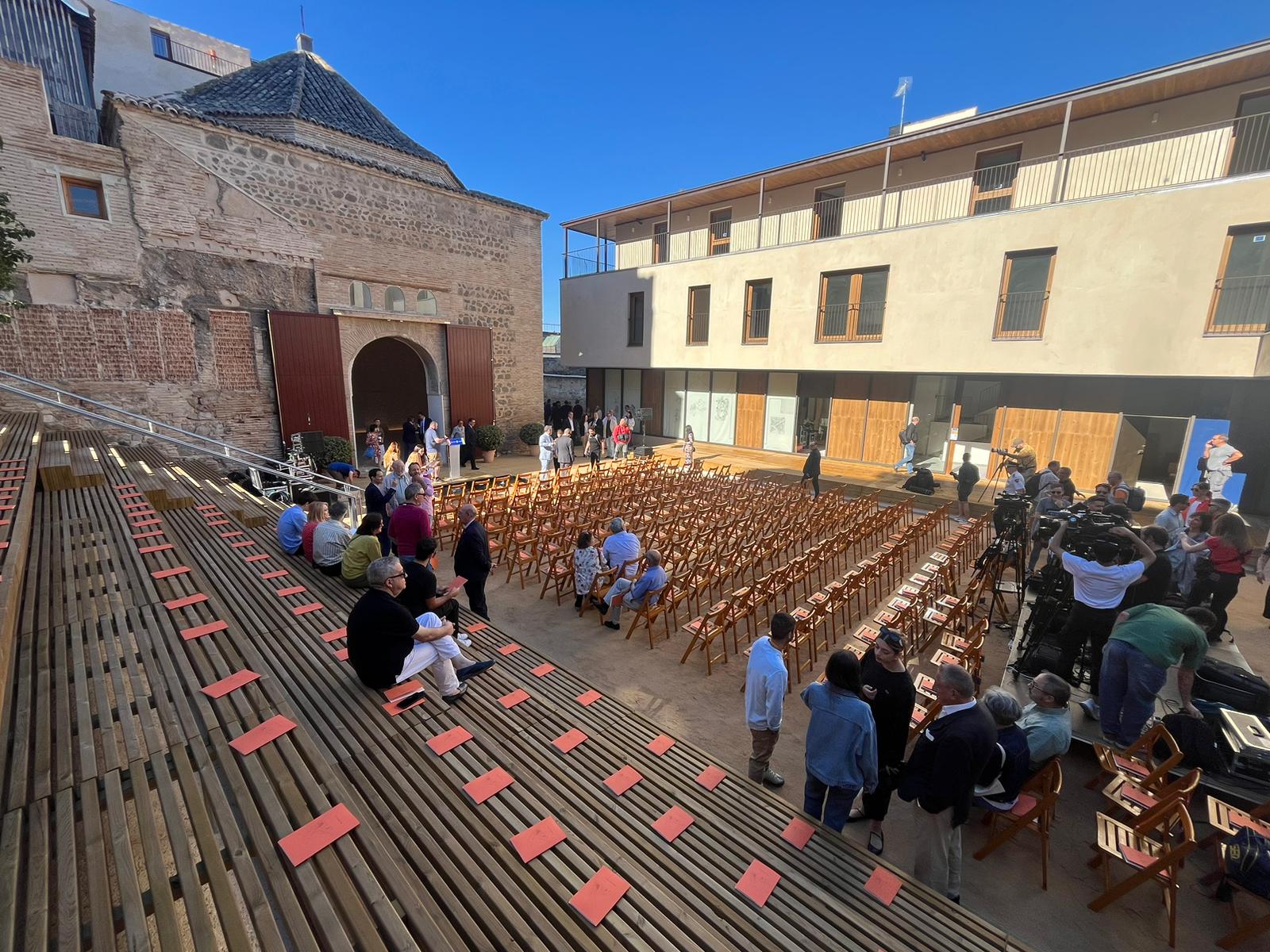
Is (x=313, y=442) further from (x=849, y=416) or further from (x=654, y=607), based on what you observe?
(x=849, y=416)

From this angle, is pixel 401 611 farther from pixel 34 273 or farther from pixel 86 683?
pixel 34 273

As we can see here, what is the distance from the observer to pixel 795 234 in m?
16.8

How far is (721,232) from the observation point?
61.8 ft

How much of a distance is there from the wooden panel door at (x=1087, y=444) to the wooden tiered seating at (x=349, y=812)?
1443 cm

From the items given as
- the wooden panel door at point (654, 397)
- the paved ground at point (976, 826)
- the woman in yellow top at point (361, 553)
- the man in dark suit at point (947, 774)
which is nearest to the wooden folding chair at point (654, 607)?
the paved ground at point (976, 826)

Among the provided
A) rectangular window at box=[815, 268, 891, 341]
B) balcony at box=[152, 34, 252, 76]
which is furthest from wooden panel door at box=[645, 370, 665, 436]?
balcony at box=[152, 34, 252, 76]

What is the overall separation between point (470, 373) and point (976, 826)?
16.3m

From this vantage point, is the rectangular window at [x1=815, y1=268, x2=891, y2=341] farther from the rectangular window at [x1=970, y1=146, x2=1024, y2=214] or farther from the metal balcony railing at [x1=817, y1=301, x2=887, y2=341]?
the rectangular window at [x1=970, y1=146, x2=1024, y2=214]

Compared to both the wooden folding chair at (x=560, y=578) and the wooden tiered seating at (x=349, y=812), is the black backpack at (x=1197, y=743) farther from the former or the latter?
the wooden folding chair at (x=560, y=578)

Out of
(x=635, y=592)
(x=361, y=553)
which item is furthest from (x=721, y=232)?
(x=361, y=553)

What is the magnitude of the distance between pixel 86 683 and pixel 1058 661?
7.59 m

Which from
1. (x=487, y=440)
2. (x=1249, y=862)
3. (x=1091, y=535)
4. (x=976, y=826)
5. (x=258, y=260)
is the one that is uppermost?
(x=258, y=260)

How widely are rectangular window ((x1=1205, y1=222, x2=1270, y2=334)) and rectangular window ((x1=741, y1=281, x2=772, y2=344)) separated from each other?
996cm

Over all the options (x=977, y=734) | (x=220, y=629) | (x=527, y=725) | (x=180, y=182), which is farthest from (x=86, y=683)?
(x=180, y=182)
